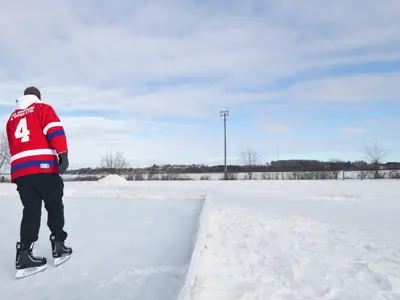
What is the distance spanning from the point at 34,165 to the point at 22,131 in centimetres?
39

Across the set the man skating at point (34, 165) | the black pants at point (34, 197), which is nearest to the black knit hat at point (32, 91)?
the man skating at point (34, 165)

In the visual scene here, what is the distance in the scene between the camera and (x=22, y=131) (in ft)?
11.3

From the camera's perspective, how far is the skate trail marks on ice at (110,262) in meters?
2.90

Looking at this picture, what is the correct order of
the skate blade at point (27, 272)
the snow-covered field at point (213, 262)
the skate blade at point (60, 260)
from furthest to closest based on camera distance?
the skate blade at point (60, 260) → the skate blade at point (27, 272) → the snow-covered field at point (213, 262)

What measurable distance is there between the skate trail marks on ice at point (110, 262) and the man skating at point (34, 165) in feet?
0.95

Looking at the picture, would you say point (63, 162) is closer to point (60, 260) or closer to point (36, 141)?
point (36, 141)

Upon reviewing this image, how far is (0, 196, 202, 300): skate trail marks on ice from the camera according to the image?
290 centimetres

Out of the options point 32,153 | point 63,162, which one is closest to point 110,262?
point 63,162

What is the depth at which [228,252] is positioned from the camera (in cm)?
428

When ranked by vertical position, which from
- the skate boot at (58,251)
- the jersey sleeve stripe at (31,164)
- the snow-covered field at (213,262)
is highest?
the jersey sleeve stripe at (31,164)

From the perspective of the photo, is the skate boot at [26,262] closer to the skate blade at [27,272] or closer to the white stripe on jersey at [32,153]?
the skate blade at [27,272]

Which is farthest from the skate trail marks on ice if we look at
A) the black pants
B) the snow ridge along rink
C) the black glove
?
the black glove

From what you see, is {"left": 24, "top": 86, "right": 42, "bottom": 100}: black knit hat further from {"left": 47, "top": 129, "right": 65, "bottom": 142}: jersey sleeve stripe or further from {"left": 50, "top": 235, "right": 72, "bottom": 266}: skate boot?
{"left": 50, "top": 235, "right": 72, "bottom": 266}: skate boot

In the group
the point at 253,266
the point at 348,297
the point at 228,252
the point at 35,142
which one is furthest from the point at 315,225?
the point at 35,142
